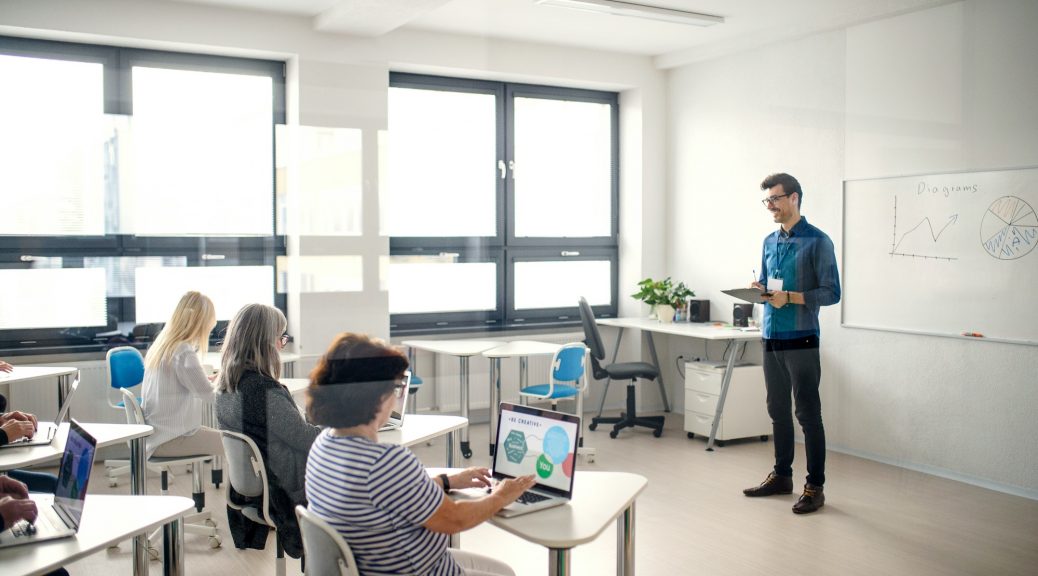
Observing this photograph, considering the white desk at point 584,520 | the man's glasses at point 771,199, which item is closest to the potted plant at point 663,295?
the man's glasses at point 771,199

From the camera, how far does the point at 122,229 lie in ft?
11.3

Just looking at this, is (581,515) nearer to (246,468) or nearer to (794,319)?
(246,468)

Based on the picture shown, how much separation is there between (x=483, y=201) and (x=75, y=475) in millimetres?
2071

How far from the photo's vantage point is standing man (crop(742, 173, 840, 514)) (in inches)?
145

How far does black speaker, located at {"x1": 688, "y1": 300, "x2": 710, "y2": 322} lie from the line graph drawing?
3.81ft

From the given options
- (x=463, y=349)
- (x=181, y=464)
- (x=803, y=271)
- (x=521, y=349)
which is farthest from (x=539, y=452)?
(x=181, y=464)

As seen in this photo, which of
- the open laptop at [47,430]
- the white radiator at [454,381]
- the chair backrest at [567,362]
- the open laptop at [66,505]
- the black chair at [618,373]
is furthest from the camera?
the black chair at [618,373]

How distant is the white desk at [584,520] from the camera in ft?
6.96

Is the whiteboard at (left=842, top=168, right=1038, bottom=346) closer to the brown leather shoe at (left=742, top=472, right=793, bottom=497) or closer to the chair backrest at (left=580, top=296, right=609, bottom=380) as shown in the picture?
the brown leather shoe at (left=742, top=472, right=793, bottom=497)

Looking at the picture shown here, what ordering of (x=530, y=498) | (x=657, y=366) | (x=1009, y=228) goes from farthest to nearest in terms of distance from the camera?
1. (x=657, y=366)
2. (x=1009, y=228)
3. (x=530, y=498)

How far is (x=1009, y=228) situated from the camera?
9.43ft

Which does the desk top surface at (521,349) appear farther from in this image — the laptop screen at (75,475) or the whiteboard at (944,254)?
the laptop screen at (75,475)

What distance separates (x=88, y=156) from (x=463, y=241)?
1.56m

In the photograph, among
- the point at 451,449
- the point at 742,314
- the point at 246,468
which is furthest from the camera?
the point at 742,314
